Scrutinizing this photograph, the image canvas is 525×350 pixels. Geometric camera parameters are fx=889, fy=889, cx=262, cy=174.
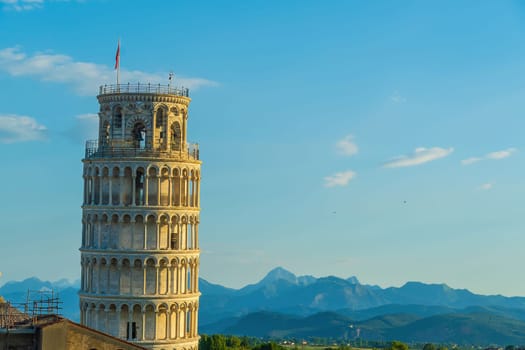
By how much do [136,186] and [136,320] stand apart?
1543cm

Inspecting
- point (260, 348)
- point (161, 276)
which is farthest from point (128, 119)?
point (260, 348)

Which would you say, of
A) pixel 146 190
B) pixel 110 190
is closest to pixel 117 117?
pixel 110 190

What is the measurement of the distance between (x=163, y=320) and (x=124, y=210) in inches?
533

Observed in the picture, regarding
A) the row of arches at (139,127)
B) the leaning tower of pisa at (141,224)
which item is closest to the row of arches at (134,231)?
the leaning tower of pisa at (141,224)

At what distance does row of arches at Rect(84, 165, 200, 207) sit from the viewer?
102812 mm

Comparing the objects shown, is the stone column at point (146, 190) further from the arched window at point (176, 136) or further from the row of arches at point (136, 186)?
the arched window at point (176, 136)

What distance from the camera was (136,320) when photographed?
3996 inches

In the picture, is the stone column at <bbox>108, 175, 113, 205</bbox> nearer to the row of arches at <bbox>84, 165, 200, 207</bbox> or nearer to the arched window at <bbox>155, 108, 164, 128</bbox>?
the row of arches at <bbox>84, 165, 200, 207</bbox>

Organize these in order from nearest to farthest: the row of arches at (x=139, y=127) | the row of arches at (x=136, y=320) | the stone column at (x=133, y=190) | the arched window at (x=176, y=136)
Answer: the row of arches at (x=136, y=320)
the stone column at (x=133, y=190)
the row of arches at (x=139, y=127)
the arched window at (x=176, y=136)

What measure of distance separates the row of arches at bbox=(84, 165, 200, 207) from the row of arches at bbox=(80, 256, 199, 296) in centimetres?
670

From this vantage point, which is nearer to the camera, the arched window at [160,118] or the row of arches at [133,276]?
the row of arches at [133,276]

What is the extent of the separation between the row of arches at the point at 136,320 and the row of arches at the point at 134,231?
6737mm

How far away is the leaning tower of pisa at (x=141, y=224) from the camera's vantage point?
102 meters

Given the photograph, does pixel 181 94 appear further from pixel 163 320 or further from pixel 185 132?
pixel 163 320
